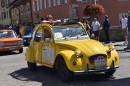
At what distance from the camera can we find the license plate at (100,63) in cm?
848

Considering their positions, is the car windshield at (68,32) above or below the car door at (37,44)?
above

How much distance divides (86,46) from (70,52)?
1.62ft

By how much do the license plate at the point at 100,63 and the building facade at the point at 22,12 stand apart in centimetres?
3436

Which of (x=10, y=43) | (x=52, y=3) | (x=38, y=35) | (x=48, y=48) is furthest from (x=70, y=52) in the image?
(x=52, y=3)

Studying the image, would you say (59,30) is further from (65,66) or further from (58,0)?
(58,0)

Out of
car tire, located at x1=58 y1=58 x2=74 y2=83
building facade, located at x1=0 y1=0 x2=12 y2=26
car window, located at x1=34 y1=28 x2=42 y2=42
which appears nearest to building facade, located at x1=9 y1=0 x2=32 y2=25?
building facade, located at x1=0 y1=0 x2=12 y2=26

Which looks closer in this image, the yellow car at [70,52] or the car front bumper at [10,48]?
the yellow car at [70,52]

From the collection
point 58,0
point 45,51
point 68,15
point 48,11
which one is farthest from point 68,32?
point 48,11

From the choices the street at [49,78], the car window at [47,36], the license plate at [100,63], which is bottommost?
the street at [49,78]

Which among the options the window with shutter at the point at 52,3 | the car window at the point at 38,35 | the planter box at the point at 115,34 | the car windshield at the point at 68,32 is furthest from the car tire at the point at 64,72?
the window with shutter at the point at 52,3

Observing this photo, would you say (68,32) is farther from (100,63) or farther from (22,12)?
(22,12)

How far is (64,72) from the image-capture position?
8.84 metres

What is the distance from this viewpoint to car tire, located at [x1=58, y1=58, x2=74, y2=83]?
8.69m

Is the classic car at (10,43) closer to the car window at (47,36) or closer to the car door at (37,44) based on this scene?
the car door at (37,44)
